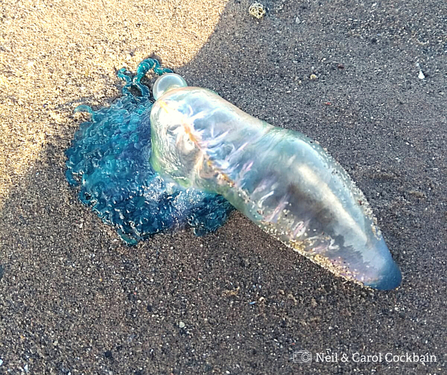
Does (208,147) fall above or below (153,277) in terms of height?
above

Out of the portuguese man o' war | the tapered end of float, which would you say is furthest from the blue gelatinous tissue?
the tapered end of float

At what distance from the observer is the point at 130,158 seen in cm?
205

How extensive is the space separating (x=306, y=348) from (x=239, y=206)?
62 cm

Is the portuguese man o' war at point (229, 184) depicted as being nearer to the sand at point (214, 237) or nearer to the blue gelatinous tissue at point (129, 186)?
the blue gelatinous tissue at point (129, 186)

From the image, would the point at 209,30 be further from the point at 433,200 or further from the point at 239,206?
the point at 433,200

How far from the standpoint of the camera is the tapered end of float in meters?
1.69

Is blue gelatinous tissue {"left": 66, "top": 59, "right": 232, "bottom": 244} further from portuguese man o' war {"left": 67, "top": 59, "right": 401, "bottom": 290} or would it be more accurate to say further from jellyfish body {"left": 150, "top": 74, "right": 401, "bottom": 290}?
jellyfish body {"left": 150, "top": 74, "right": 401, "bottom": 290}

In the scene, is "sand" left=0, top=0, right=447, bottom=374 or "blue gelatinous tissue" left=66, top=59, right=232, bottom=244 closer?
"sand" left=0, top=0, right=447, bottom=374

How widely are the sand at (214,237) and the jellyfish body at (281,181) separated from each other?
0.17 m

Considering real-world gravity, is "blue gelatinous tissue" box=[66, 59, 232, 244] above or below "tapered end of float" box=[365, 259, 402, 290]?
below

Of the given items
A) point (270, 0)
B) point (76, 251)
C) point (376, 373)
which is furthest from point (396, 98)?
point (76, 251)

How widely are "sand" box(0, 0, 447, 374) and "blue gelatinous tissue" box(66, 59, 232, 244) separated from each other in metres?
0.06

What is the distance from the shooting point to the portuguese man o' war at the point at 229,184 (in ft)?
5.28

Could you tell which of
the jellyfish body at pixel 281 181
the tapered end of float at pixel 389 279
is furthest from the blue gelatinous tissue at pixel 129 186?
the tapered end of float at pixel 389 279
